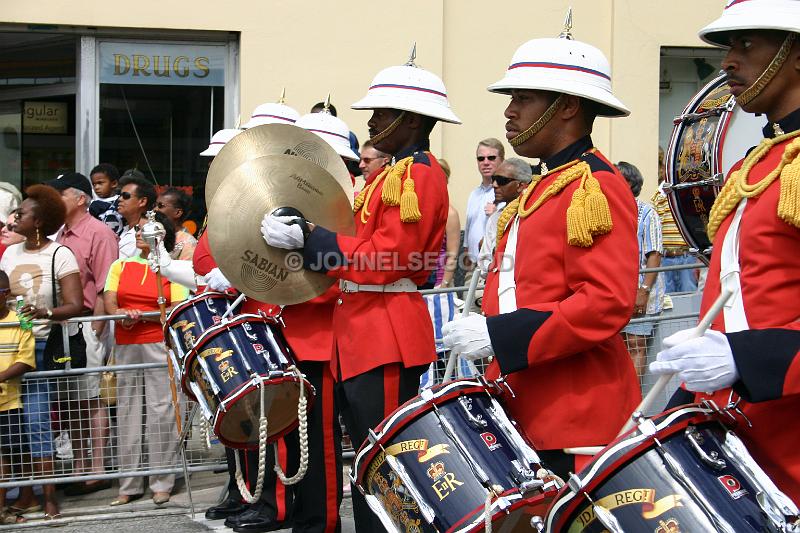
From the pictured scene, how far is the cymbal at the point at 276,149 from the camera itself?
5.18 metres

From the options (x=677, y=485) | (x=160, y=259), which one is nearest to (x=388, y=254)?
(x=677, y=485)

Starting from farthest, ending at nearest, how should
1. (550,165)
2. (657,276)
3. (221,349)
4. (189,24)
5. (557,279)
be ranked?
(189,24)
(657,276)
(221,349)
(550,165)
(557,279)

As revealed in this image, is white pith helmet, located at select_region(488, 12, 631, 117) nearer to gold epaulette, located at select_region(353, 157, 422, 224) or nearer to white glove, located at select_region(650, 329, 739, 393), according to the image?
gold epaulette, located at select_region(353, 157, 422, 224)

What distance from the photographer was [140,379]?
21.6 feet

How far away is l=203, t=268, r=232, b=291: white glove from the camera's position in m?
5.60

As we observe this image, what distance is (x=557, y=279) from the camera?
3.44 m

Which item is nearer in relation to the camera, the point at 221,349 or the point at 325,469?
the point at 221,349

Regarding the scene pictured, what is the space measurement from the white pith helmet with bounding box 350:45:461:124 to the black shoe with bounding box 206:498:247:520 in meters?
2.58

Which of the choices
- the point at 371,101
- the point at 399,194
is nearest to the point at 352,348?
the point at 399,194

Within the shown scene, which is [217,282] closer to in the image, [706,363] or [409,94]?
[409,94]

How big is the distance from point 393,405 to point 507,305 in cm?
120

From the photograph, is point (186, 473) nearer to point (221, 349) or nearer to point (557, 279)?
point (221, 349)

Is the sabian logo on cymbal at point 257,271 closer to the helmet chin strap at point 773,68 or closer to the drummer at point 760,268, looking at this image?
the drummer at point 760,268

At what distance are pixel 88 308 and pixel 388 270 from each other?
3.08 meters
